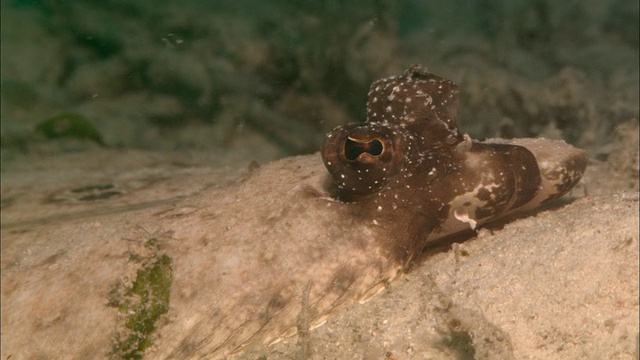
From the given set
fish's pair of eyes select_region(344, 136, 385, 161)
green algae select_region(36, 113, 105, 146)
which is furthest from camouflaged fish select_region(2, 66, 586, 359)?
green algae select_region(36, 113, 105, 146)

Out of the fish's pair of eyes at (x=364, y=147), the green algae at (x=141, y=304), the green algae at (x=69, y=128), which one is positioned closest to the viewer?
the green algae at (x=141, y=304)

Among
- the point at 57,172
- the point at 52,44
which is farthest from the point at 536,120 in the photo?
the point at 52,44

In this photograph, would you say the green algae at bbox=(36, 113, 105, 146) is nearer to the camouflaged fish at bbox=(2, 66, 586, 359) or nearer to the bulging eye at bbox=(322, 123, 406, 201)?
the camouflaged fish at bbox=(2, 66, 586, 359)

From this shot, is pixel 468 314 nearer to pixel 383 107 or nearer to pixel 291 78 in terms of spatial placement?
pixel 383 107

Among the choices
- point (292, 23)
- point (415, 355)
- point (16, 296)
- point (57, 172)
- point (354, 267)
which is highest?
point (292, 23)

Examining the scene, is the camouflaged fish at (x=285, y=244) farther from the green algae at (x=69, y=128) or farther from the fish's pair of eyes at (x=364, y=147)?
the green algae at (x=69, y=128)

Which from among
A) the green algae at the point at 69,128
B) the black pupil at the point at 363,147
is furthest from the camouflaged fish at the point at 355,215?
the green algae at the point at 69,128

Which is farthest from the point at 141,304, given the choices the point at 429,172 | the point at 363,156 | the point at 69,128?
the point at 69,128
